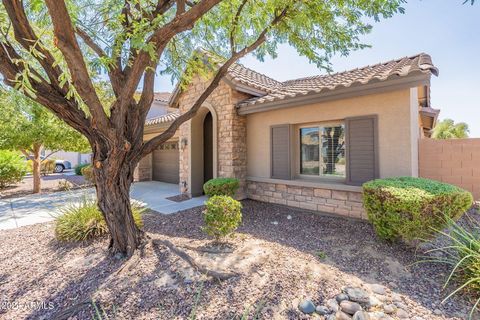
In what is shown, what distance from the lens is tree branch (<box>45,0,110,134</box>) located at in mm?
2689

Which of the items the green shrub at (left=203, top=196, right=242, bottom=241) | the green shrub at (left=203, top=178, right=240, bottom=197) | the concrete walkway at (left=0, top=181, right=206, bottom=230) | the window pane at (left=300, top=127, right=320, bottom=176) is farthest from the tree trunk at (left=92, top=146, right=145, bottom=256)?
the window pane at (left=300, top=127, right=320, bottom=176)

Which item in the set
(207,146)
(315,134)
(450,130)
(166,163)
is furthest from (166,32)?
(450,130)

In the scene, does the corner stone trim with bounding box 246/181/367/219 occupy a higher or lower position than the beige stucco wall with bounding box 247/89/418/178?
lower

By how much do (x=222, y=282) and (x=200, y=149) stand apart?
7.14 metres

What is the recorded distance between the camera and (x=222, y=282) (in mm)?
3281

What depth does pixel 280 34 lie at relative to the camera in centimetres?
571

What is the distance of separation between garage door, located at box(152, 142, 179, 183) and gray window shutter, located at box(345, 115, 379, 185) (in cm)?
958

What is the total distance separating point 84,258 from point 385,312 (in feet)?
16.2

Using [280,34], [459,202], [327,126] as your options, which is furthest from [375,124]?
[280,34]

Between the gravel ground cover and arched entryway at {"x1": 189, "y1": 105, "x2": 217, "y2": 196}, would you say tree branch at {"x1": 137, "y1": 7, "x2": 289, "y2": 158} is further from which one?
arched entryway at {"x1": 189, "y1": 105, "x2": 217, "y2": 196}

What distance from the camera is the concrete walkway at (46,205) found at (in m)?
6.84

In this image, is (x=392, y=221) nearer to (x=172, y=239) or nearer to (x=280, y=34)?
(x=172, y=239)

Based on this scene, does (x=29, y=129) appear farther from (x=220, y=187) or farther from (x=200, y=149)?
(x=220, y=187)

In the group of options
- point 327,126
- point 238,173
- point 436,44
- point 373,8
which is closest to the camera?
point 373,8
